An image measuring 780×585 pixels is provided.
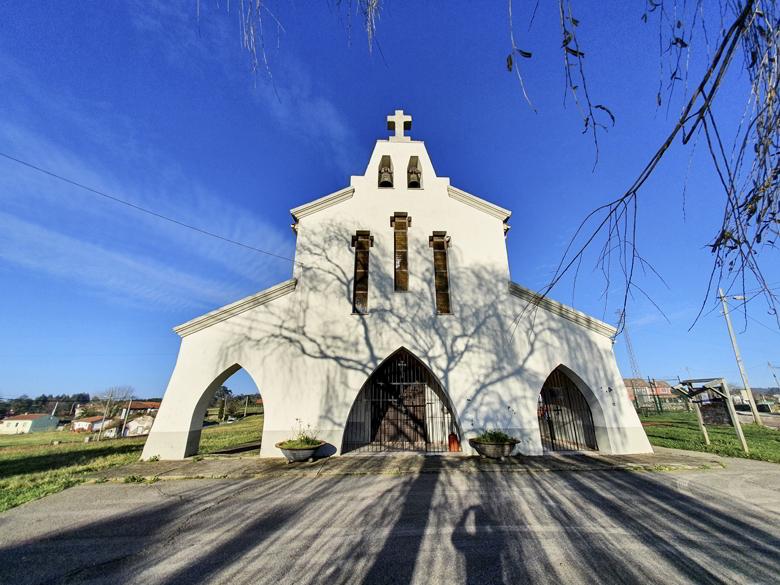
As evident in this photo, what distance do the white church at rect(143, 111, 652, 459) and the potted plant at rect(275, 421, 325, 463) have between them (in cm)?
49

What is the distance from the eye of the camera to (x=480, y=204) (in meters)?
11.4

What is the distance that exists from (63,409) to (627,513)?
86685 millimetres

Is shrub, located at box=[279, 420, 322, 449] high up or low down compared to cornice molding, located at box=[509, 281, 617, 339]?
down

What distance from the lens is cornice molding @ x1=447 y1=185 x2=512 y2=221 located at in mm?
11305

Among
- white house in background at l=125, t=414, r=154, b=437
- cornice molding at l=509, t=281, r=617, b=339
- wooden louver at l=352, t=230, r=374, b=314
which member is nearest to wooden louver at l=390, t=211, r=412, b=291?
wooden louver at l=352, t=230, r=374, b=314

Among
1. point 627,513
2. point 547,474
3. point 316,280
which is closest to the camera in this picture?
point 627,513

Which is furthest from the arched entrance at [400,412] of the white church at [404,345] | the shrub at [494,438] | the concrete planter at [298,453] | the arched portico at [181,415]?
the arched portico at [181,415]

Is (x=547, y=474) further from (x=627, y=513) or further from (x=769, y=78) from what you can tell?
(x=769, y=78)

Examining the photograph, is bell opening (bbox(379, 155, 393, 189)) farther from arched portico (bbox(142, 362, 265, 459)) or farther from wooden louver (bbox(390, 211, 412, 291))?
arched portico (bbox(142, 362, 265, 459))

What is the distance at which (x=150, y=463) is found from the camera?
810 cm

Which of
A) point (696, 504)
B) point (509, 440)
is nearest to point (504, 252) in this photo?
point (509, 440)

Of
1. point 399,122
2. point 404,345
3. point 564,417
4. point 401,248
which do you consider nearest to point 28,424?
point 404,345

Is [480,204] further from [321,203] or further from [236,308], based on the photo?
[236,308]

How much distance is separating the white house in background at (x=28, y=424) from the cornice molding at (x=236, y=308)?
209 feet
